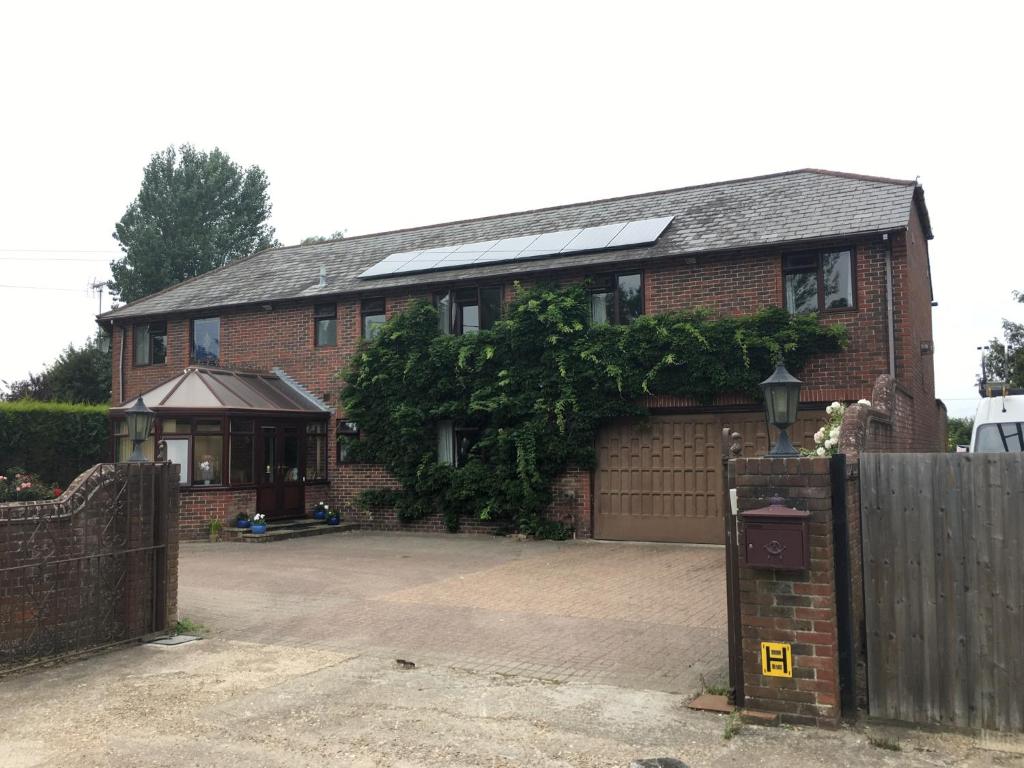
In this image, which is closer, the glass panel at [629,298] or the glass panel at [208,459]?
the glass panel at [629,298]

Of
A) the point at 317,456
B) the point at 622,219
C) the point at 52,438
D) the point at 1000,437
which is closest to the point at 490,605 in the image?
the point at 1000,437

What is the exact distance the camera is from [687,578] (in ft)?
36.7

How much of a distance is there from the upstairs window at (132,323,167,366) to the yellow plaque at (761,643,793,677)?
19402 mm

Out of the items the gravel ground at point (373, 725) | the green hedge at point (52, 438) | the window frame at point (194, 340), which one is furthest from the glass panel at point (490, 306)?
the gravel ground at point (373, 725)

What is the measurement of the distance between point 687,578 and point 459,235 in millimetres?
12045

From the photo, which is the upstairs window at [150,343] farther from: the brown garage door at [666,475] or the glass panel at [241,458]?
the brown garage door at [666,475]

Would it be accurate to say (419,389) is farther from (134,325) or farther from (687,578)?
(134,325)

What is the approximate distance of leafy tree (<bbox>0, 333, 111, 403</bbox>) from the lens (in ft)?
107

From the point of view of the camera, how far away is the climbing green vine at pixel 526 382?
14195mm

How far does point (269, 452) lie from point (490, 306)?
5.64m

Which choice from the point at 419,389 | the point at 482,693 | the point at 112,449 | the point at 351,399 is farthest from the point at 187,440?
the point at 482,693

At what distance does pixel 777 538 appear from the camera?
5117 millimetres

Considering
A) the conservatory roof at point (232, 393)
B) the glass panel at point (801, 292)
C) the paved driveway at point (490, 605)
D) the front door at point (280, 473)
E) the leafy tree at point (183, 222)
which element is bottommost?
the paved driveway at point (490, 605)

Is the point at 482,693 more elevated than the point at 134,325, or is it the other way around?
the point at 134,325
